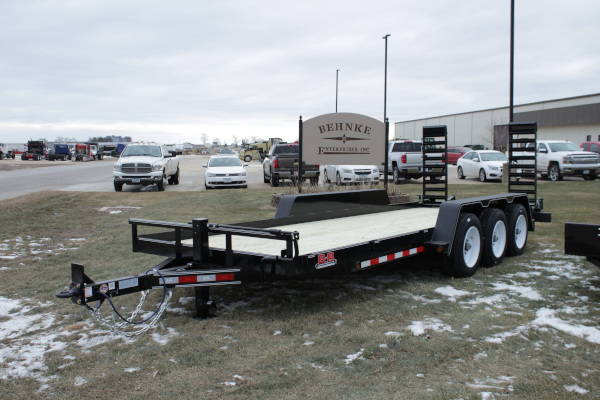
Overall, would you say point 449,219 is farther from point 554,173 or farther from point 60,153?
point 60,153

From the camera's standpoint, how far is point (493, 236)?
22.8 ft

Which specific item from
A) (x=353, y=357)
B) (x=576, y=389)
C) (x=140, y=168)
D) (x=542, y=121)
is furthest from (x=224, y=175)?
(x=542, y=121)

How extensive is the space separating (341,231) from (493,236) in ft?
6.77

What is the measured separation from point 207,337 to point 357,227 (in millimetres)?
2912

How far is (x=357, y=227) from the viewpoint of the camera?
682 centimetres

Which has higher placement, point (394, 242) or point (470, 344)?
point (394, 242)

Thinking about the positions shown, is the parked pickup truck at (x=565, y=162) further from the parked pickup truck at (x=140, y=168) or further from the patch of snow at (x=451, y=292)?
the patch of snow at (x=451, y=292)

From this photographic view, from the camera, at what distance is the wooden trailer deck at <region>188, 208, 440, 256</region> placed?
5416 mm

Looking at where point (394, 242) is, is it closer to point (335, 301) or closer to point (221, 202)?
point (335, 301)

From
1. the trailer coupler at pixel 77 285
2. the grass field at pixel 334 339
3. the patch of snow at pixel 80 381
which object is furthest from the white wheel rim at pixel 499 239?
the patch of snow at pixel 80 381

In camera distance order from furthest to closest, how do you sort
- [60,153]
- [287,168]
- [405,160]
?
1. [60,153]
2. [405,160]
3. [287,168]

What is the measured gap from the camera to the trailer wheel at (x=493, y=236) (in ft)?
22.0

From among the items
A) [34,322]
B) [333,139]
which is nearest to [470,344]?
[34,322]

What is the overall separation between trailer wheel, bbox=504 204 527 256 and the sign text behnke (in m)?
4.93
